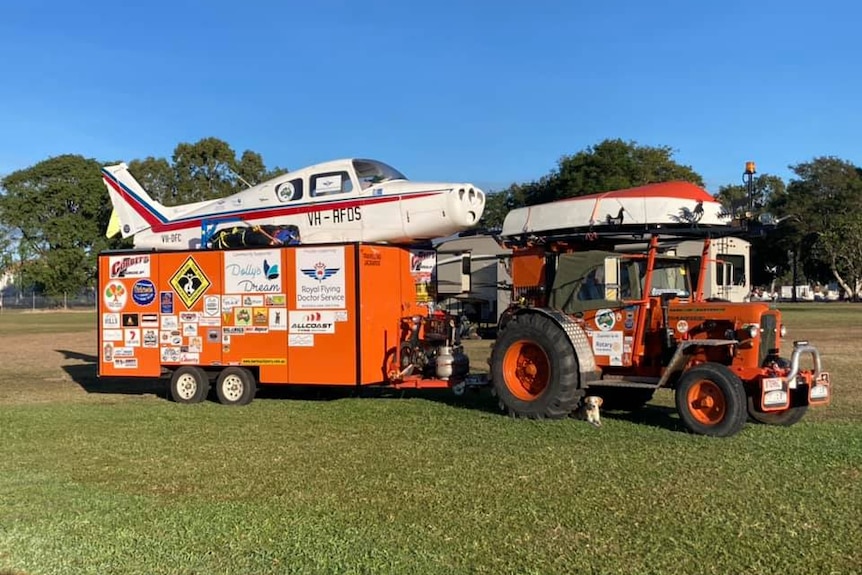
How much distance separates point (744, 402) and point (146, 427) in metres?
7.41

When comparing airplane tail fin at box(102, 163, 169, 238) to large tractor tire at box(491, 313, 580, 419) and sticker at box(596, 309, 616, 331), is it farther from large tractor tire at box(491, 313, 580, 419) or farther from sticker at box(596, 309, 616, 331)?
sticker at box(596, 309, 616, 331)

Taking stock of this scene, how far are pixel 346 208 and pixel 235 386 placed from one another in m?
3.43

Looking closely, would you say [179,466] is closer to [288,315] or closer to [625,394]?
[288,315]

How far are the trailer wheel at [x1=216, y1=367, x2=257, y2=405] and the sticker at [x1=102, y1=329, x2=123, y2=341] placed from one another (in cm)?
213

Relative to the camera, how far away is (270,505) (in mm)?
5938

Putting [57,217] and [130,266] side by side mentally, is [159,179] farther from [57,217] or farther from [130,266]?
[130,266]

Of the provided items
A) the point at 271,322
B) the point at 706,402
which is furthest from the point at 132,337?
the point at 706,402

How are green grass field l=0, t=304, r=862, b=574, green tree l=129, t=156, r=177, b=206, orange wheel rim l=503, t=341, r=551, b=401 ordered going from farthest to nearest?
green tree l=129, t=156, r=177, b=206 → orange wheel rim l=503, t=341, r=551, b=401 → green grass field l=0, t=304, r=862, b=574

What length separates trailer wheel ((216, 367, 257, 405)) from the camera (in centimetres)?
1185

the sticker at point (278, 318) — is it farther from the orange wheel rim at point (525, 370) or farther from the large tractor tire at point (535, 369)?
the orange wheel rim at point (525, 370)

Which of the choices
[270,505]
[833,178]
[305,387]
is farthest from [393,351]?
[833,178]

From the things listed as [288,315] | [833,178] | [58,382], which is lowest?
[58,382]

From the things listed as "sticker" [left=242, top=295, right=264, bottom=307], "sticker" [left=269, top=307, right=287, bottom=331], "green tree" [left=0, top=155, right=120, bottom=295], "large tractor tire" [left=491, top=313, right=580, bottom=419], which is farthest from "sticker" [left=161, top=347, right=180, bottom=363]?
"green tree" [left=0, top=155, right=120, bottom=295]

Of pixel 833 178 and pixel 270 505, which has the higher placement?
pixel 833 178
